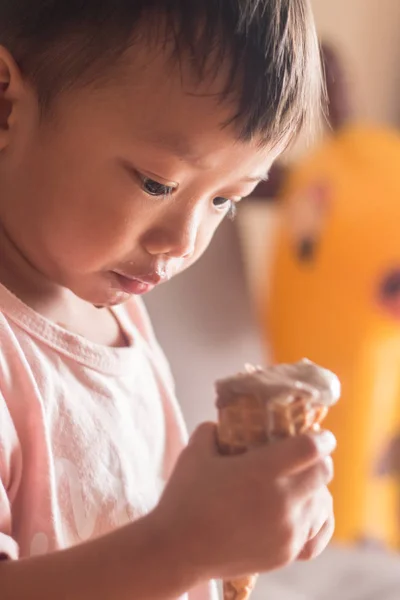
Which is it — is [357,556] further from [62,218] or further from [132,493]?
[62,218]

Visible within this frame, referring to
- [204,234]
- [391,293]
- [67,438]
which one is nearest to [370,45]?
[391,293]

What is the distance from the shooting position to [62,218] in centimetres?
62

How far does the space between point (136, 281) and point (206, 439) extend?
0.56ft

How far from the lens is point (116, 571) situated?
50 cm

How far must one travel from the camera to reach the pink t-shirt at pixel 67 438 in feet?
1.98

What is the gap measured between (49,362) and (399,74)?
1.54 meters

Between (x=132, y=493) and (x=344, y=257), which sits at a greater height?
(x=344, y=257)

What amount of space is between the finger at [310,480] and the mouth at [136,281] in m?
0.21

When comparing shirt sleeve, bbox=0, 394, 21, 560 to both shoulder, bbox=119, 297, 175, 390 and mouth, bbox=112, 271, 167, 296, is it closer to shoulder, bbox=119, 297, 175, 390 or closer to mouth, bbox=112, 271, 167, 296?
mouth, bbox=112, 271, 167, 296

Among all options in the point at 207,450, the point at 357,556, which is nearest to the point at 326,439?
the point at 207,450

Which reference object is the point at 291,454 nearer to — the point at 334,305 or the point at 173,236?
the point at 173,236

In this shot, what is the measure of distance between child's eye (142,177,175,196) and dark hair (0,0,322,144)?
0.22ft

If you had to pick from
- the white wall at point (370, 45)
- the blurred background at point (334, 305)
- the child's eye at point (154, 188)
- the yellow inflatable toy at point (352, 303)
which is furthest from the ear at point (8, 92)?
the white wall at point (370, 45)

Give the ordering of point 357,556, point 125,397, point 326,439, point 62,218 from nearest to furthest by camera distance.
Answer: point 326,439 < point 62,218 < point 125,397 < point 357,556
